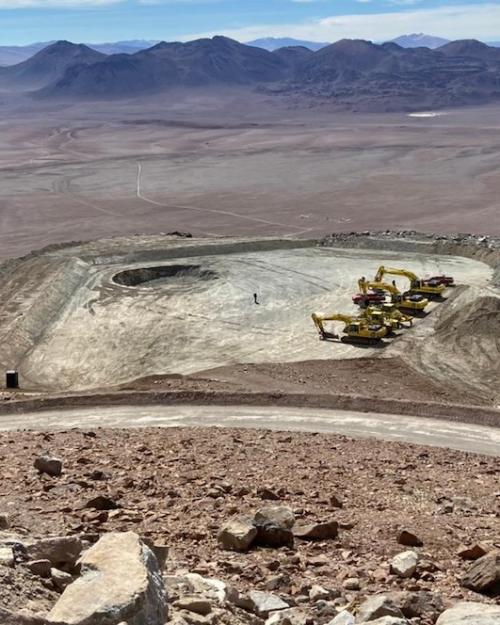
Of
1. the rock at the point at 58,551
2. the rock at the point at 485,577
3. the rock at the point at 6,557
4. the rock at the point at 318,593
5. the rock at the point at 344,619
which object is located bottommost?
the rock at the point at 485,577

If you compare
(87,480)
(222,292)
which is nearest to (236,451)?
(87,480)

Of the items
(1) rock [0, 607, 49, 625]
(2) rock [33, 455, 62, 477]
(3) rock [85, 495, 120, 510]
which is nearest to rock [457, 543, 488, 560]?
(3) rock [85, 495, 120, 510]

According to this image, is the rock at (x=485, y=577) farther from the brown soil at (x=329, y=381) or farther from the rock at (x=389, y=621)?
the brown soil at (x=329, y=381)

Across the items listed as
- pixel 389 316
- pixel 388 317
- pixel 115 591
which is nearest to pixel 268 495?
pixel 115 591

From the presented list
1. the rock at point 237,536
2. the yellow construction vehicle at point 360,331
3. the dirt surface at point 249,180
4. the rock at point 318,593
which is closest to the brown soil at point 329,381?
the yellow construction vehicle at point 360,331

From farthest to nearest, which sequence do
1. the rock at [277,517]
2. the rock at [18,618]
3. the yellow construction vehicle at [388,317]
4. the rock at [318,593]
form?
the yellow construction vehicle at [388,317], the rock at [277,517], the rock at [318,593], the rock at [18,618]

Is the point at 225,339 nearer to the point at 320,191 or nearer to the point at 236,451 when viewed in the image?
the point at 236,451

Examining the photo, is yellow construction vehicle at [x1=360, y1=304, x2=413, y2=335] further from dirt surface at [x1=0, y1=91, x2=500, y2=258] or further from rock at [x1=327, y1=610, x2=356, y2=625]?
dirt surface at [x1=0, y1=91, x2=500, y2=258]
